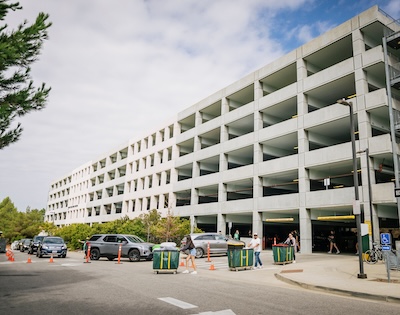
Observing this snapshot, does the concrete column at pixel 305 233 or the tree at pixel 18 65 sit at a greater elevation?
the tree at pixel 18 65

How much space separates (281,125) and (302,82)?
14.1ft

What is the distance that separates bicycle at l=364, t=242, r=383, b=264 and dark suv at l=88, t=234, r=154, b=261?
41.8ft

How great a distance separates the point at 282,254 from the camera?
19062mm

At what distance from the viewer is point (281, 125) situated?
107 ft

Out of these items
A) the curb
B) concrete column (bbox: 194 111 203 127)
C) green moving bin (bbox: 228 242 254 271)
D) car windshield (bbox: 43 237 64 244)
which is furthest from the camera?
concrete column (bbox: 194 111 203 127)

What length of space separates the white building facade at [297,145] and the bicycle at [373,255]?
5026 millimetres

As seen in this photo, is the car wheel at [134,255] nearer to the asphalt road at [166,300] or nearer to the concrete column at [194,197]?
the asphalt road at [166,300]

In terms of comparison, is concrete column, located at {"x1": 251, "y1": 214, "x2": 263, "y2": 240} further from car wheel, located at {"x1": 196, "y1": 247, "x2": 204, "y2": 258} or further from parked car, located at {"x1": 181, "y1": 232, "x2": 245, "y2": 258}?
car wheel, located at {"x1": 196, "y1": 247, "x2": 204, "y2": 258}

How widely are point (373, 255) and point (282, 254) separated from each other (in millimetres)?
4831

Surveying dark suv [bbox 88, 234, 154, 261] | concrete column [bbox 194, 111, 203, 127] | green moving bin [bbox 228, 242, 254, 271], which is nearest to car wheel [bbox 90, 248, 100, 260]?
dark suv [bbox 88, 234, 154, 261]

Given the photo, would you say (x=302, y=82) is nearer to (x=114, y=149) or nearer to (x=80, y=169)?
(x=114, y=149)

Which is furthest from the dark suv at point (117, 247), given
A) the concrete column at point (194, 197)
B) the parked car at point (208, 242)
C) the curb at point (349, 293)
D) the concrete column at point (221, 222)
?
the concrete column at point (194, 197)

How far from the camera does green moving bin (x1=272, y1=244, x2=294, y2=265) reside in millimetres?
18875

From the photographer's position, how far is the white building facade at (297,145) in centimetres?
2570
